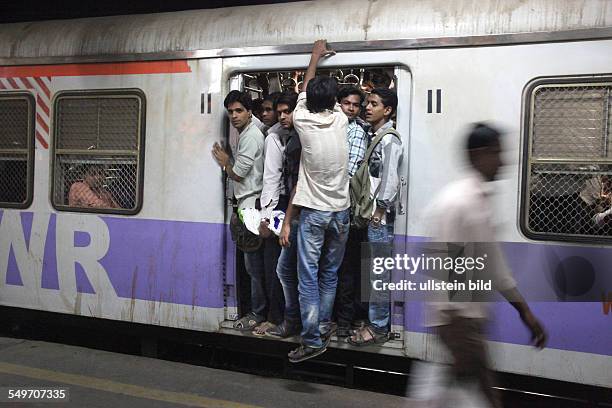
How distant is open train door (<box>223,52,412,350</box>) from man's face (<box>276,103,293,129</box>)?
0.87ft

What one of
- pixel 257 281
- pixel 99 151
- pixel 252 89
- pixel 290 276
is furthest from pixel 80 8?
pixel 290 276

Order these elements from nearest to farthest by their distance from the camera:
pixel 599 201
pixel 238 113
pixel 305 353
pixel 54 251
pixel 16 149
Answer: pixel 599 201, pixel 305 353, pixel 238 113, pixel 54 251, pixel 16 149

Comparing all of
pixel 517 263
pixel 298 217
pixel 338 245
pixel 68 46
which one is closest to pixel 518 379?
pixel 517 263

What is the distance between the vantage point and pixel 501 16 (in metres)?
4.04

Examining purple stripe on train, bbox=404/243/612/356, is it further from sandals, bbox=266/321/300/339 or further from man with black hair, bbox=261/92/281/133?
man with black hair, bbox=261/92/281/133

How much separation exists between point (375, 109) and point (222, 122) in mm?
1203

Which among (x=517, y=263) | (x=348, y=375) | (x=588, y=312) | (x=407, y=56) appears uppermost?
(x=407, y=56)

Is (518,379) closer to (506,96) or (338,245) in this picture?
(338,245)

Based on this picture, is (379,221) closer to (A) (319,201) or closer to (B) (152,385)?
(A) (319,201)

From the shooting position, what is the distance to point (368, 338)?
170 inches

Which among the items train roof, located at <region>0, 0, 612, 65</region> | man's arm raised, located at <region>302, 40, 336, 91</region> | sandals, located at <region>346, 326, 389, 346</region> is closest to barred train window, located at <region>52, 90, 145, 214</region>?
train roof, located at <region>0, 0, 612, 65</region>

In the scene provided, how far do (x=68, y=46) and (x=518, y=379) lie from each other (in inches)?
175

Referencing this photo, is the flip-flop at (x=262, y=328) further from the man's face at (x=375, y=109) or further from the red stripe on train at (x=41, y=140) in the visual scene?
the red stripe on train at (x=41, y=140)

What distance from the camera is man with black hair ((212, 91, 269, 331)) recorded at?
181 inches
